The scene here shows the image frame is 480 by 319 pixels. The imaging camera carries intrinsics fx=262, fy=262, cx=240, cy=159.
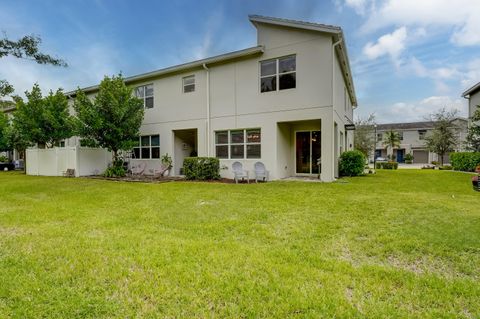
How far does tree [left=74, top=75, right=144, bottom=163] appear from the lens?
1421cm

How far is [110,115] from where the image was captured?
14.6 metres

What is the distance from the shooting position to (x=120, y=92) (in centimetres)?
1453

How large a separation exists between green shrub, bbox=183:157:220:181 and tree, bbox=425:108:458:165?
2715 centimetres

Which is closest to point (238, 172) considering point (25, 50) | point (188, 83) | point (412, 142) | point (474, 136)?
point (188, 83)

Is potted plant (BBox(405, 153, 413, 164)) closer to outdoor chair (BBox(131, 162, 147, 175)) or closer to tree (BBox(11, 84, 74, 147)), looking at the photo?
outdoor chair (BBox(131, 162, 147, 175))

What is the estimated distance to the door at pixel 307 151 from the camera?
14172 mm

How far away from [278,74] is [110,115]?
9.41 meters

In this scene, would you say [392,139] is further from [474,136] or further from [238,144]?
[238,144]

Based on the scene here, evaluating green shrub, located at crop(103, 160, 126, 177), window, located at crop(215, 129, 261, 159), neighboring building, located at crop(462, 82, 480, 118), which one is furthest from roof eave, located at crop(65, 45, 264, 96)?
neighboring building, located at crop(462, 82, 480, 118)

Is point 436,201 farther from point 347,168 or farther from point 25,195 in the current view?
point 25,195

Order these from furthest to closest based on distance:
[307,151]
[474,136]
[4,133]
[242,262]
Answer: [4,133] < [474,136] < [307,151] < [242,262]

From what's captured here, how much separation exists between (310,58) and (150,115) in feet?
33.9

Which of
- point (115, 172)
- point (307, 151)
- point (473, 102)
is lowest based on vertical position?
point (115, 172)

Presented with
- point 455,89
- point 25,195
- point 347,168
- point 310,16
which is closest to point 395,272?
point 25,195
